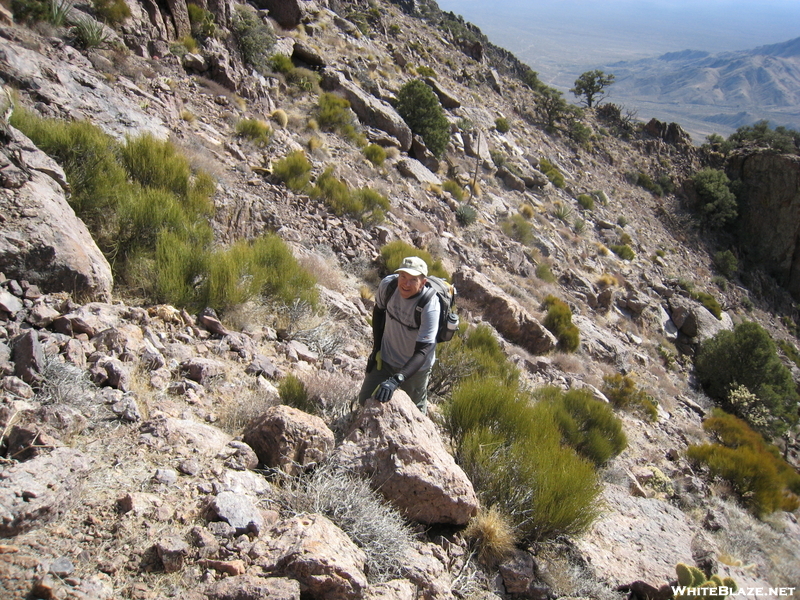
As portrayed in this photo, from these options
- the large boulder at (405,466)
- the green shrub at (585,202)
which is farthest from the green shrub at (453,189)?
the large boulder at (405,466)

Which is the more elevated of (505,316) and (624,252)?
(624,252)

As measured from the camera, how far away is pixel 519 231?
13.6 m

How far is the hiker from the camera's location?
3420 mm

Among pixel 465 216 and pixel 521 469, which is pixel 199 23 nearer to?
pixel 465 216

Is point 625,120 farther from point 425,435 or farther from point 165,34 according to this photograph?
point 425,435

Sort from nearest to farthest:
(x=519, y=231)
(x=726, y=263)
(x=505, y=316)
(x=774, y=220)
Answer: (x=505, y=316) → (x=519, y=231) → (x=726, y=263) → (x=774, y=220)

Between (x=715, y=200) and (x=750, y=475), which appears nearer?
(x=750, y=475)

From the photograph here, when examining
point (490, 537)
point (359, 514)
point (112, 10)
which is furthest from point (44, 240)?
point (112, 10)

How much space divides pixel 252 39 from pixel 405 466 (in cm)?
1182

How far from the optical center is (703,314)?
16375 millimetres

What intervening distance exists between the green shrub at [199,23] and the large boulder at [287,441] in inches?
409

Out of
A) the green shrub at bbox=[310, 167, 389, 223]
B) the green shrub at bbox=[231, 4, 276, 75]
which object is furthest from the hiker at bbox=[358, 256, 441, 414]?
the green shrub at bbox=[231, 4, 276, 75]

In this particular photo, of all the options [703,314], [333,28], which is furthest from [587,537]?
[333,28]

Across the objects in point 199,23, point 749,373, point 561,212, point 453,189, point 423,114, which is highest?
point 199,23
